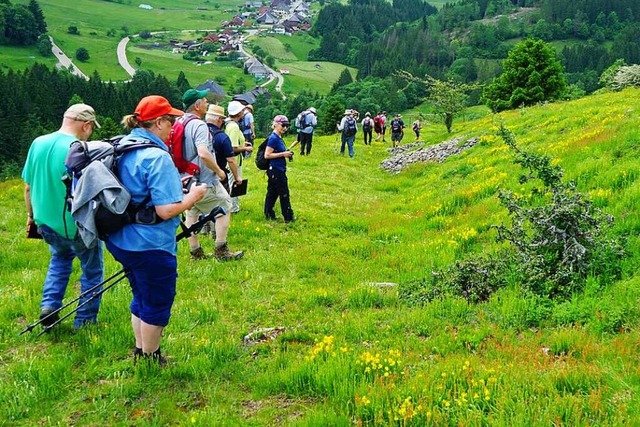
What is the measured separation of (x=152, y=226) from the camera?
16.9 ft

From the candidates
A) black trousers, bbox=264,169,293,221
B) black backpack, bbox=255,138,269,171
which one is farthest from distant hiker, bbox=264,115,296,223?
black backpack, bbox=255,138,269,171

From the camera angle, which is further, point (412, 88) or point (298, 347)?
point (412, 88)

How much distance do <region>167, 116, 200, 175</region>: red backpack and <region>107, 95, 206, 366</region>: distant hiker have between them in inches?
133

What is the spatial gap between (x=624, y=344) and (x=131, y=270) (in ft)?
17.0

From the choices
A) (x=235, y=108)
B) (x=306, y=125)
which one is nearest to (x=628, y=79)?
(x=306, y=125)

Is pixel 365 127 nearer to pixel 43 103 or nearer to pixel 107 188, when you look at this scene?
pixel 107 188

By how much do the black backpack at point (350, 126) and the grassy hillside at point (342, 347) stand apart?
1610 cm

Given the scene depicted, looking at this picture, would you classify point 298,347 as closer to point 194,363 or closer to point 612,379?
point 194,363

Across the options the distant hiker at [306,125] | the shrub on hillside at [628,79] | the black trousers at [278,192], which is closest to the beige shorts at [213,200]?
the black trousers at [278,192]

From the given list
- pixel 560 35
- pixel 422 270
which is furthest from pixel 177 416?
pixel 560 35

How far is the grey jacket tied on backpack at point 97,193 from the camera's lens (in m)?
4.84

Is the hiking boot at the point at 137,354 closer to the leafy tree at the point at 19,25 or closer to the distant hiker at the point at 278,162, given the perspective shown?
the distant hiker at the point at 278,162

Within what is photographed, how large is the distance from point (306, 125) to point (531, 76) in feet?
96.9

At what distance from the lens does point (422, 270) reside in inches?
350
